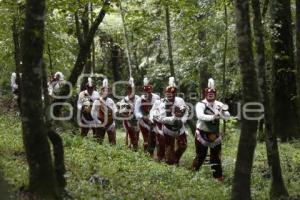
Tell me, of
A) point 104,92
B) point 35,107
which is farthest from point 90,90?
point 35,107

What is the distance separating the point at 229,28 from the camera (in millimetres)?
18219

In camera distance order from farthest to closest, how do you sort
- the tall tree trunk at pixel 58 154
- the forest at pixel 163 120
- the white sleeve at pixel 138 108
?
the white sleeve at pixel 138 108 < the tall tree trunk at pixel 58 154 < the forest at pixel 163 120

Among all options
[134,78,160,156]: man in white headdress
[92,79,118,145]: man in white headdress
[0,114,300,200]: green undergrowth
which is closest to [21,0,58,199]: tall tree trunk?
[0,114,300,200]: green undergrowth

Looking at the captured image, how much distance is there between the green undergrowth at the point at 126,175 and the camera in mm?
9633

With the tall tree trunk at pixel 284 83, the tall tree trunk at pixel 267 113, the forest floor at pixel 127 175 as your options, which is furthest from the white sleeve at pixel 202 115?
the tall tree trunk at pixel 284 83

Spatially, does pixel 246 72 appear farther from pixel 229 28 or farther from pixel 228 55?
pixel 228 55

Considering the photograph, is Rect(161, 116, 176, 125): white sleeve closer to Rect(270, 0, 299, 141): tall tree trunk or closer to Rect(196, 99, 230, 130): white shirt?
Rect(196, 99, 230, 130): white shirt

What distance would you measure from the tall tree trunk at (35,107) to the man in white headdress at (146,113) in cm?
848

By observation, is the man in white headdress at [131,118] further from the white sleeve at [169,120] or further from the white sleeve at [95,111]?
the white sleeve at [169,120]

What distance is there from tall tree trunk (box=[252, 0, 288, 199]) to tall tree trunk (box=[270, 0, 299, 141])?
6375mm

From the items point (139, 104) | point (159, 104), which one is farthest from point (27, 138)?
point (139, 104)

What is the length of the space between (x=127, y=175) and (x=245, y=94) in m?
3.82

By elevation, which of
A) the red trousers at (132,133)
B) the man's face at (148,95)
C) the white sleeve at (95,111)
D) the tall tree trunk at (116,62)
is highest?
the tall tree trunk at (116,62)

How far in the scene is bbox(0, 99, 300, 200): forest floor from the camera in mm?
9617
